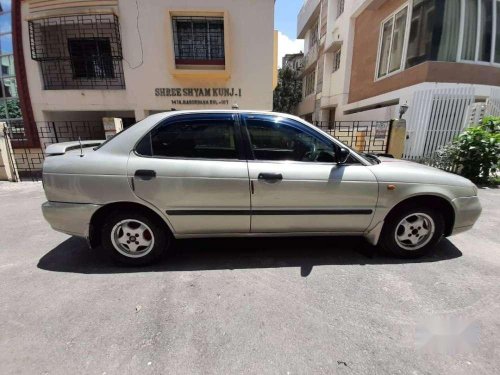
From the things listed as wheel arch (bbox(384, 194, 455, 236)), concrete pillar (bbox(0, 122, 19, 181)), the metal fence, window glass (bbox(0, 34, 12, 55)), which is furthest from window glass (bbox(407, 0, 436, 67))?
window glass (bbox(0, 34, 12, 55))

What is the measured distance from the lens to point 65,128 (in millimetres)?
10258

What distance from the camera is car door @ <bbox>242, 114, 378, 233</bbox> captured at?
106 inches

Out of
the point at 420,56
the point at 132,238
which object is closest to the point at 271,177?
the point at 132,238

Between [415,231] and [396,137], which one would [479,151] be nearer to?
[396,137]

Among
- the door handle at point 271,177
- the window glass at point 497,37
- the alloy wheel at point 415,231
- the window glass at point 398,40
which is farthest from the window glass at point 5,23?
the window glass at point 497,37

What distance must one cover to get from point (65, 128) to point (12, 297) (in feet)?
32.3

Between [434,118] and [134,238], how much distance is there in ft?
28.3

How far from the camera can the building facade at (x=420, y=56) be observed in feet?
25.6

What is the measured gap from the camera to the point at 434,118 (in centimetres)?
Result: 773

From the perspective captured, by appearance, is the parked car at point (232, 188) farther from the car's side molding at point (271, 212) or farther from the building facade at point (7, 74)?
the building facade at point (7, 74)

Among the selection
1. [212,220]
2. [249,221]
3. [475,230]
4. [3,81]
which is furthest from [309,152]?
[3,81]

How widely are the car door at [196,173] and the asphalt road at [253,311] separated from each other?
0.59m

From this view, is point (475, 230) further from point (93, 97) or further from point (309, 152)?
point (93, 97)

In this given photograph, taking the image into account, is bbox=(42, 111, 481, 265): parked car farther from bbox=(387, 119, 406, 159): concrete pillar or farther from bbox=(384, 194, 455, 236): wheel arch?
bbox=(387, 119, 406, 159): concrete pillar
